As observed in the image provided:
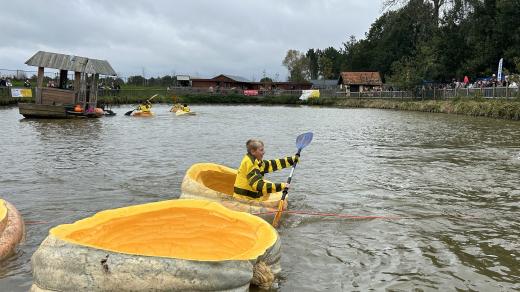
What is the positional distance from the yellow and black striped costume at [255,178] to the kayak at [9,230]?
289cm

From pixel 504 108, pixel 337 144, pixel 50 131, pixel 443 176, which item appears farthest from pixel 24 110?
pixel 504 108

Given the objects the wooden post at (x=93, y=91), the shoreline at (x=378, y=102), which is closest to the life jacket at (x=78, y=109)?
the wooden post at (x=93, y=91)

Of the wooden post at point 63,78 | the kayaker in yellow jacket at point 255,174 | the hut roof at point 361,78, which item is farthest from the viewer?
the hut roof at point 361,78

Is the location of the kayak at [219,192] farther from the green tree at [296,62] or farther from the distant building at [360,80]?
the green tree at [296,62]

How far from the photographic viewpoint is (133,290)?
3.99m

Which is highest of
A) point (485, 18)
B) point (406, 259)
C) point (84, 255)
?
point (485, 18)

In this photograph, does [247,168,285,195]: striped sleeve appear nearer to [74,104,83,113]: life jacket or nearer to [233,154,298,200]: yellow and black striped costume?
[233,154,298,200]: yellow and black striped costume

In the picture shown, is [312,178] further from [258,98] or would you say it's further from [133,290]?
[258,98]

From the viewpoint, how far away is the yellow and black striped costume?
7.02 meters

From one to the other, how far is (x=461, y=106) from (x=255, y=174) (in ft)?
93.4

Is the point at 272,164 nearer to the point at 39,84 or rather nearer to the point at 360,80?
the point at 39,84

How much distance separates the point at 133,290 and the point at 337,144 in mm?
14529

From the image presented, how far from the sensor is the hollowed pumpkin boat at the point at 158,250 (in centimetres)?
399

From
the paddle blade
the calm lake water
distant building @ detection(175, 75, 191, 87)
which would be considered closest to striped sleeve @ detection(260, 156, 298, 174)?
the calm lake water
